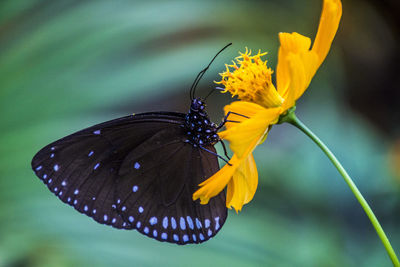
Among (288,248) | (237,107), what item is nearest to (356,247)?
(288,248)

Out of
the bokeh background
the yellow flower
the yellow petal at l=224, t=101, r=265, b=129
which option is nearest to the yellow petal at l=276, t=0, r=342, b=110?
the yellow flower

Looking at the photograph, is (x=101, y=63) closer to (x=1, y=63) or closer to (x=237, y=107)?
(x=1, y=63)

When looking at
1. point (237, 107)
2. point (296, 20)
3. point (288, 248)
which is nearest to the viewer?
point (237, 107)

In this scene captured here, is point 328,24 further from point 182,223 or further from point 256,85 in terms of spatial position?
point 182,223

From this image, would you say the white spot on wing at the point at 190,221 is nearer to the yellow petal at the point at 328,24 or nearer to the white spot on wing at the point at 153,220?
the white spot on wing at the point at 153,220

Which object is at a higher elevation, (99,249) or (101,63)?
(101,63)

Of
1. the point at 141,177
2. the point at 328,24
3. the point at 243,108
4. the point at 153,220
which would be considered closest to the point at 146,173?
the point at 141,177

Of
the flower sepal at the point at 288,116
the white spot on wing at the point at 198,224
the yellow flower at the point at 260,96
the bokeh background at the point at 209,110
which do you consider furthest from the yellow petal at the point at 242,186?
the bokeh background at the point at 209,110
